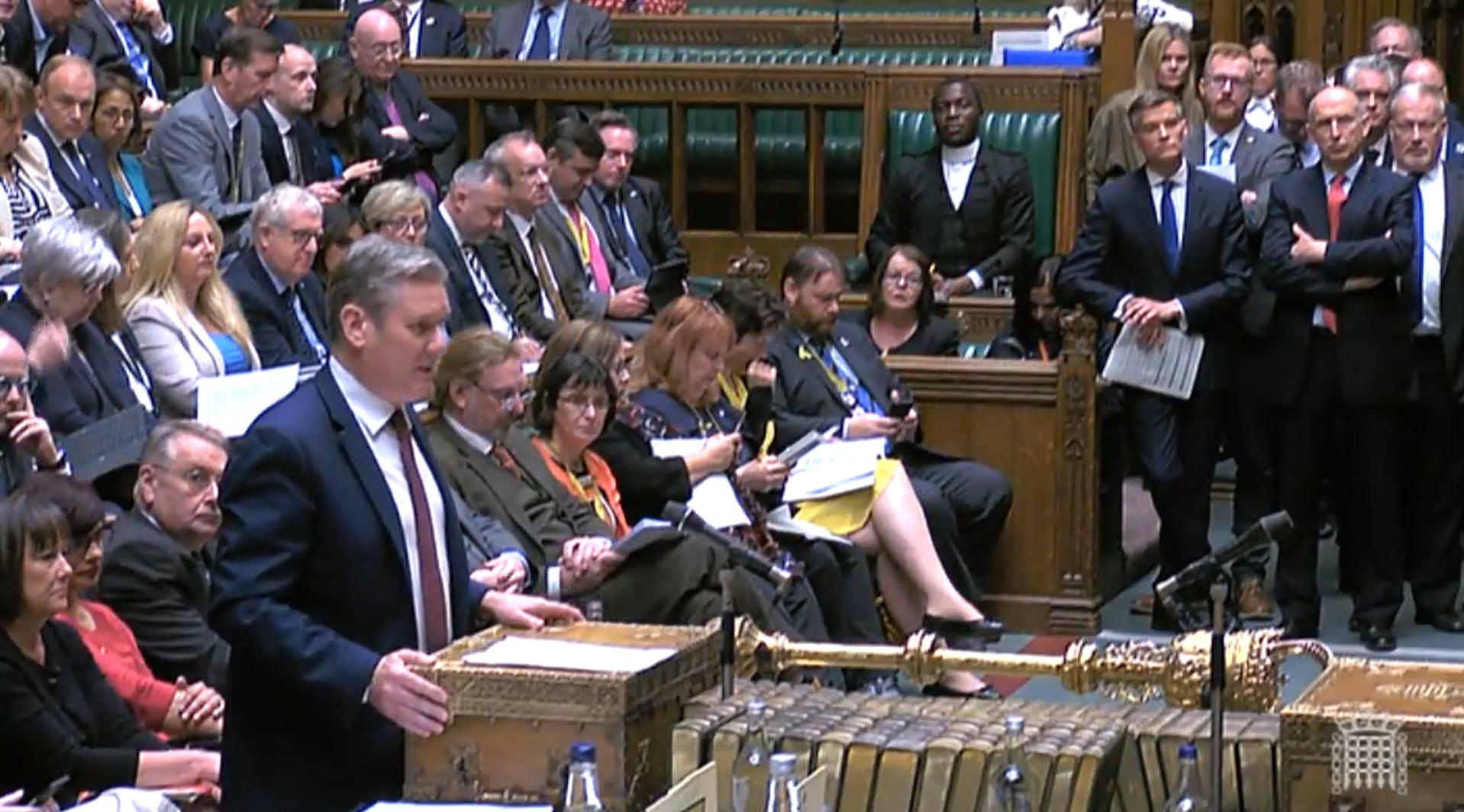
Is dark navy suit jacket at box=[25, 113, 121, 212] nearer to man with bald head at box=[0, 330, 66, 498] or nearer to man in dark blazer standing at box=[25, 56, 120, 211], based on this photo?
man in dark blazer standing at box=[25, 56, 120, 211]

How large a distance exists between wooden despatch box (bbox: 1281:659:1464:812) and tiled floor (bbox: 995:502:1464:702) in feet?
12.8

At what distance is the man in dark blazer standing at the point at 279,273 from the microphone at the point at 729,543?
1365 mm

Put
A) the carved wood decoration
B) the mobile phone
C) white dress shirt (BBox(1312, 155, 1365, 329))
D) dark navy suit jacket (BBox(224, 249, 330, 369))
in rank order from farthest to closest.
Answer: the carved wood decoration
white dress shirt (BBox(1312, 155, 1365, 329))
dark navy suit jacket (BBox(224, 249, 330, 369))
the mobile phone

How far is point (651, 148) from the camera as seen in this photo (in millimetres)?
11492

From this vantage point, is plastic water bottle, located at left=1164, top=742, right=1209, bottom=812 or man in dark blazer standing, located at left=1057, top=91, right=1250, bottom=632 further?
man in dark blazer standing, located at left=1057, top=91, right=1250, bottom=632

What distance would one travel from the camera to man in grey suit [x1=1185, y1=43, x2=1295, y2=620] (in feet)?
28.0

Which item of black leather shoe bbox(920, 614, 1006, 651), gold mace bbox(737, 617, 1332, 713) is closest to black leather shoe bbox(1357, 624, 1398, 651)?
black leather shoe bbox(920, 614, 1006, 651)

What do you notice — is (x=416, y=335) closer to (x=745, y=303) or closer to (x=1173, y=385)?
(x=745, y=303)

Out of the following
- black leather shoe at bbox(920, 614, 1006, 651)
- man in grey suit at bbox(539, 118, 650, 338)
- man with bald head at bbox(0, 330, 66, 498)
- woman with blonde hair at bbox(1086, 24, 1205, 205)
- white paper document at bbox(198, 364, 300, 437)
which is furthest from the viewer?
woman with blonde hair at bbox(1086, 24, 1205, 205)

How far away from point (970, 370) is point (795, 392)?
669mm

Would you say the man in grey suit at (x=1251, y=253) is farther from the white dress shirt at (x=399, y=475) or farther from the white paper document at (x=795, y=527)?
the white dress shirt at (x=399, y=475)

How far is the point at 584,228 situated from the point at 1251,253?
7.85 feet

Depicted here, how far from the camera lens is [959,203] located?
10.1 m

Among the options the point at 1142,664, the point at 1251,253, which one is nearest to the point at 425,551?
the point at 1142,664
